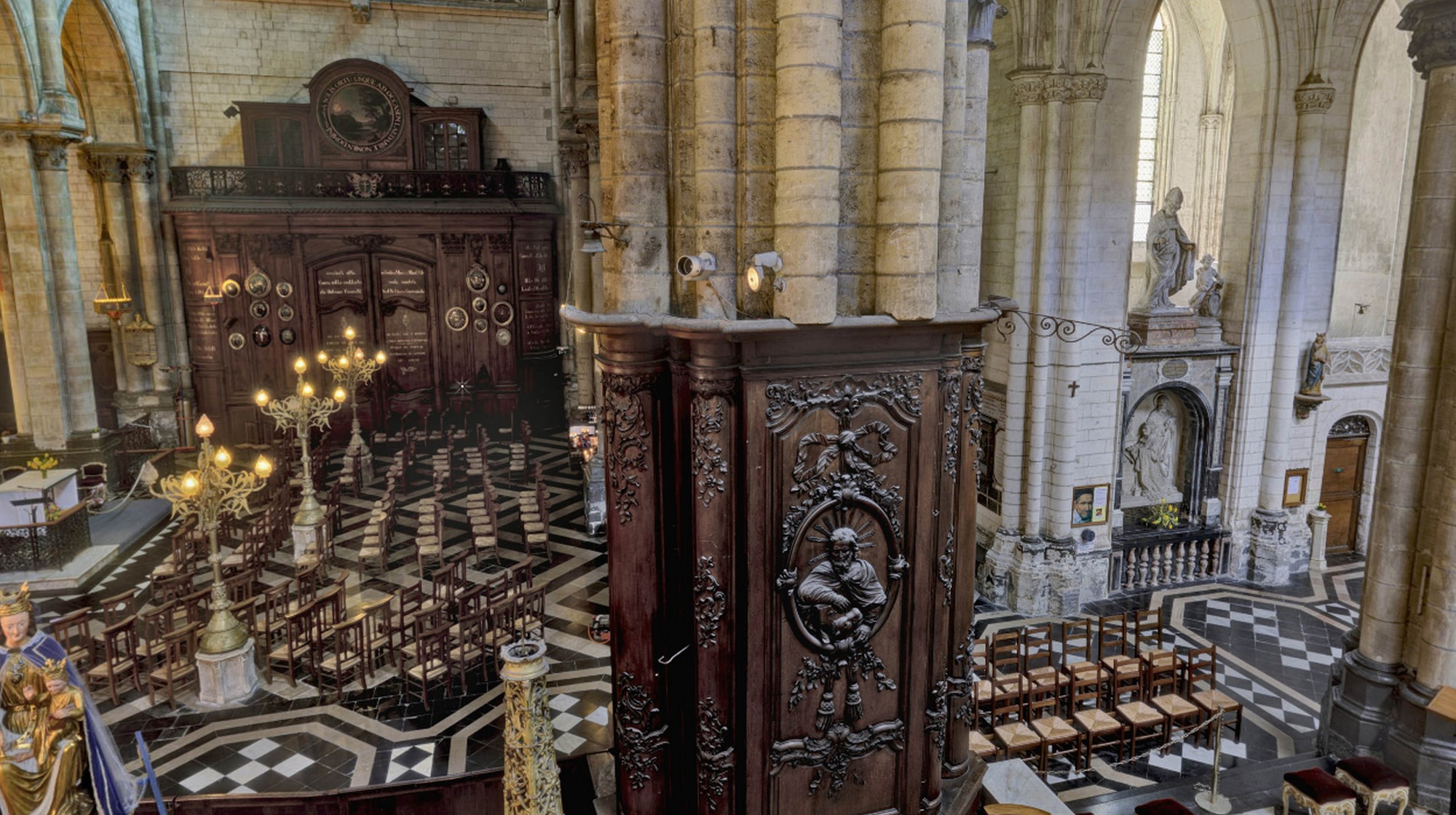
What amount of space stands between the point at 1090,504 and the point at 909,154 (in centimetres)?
1012

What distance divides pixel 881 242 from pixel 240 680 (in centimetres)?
882

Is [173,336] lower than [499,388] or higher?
higher

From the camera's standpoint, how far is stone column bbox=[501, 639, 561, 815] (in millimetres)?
5113

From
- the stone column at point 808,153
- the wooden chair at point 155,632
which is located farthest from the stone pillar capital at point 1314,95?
the wooden chair at point 155,632

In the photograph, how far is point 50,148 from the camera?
14930 mm

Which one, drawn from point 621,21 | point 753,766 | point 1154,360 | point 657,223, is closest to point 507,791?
point 753,766

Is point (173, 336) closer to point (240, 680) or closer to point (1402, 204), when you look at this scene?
point (240, 680)

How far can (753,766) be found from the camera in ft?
16.3

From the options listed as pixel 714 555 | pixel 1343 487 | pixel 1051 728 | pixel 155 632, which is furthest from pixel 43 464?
pixel 1343 487

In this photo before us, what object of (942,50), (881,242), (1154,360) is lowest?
(1154,360)

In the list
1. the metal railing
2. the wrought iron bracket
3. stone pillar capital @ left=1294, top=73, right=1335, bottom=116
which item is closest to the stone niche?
the wrought iron bracket

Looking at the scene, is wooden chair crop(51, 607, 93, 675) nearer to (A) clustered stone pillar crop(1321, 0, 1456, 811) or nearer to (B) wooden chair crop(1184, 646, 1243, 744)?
(B) wooden chair crop(1184, 646, 1243, 744)

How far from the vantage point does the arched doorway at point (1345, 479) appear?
15383 millimetres

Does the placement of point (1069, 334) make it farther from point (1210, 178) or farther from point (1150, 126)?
point (1150, 126)
